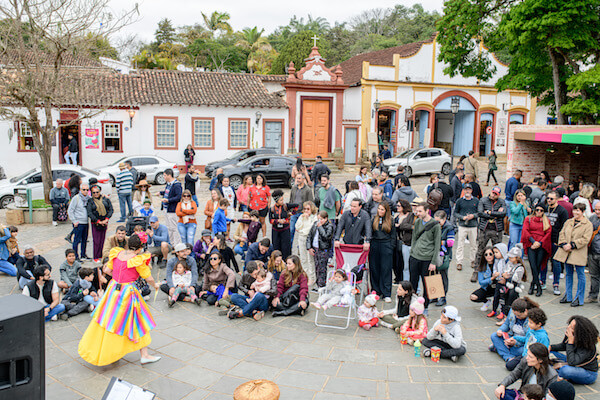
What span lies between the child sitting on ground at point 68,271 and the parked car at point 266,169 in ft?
35.4

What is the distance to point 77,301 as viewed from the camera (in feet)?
26.7

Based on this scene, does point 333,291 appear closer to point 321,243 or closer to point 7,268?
point 321,243

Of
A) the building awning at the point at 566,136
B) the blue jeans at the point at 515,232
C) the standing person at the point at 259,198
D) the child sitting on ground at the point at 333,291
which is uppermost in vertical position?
the building awning at the point at 566,136

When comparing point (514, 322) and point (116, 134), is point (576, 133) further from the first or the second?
point (116, 134)

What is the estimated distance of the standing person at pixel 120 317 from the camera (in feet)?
20.1

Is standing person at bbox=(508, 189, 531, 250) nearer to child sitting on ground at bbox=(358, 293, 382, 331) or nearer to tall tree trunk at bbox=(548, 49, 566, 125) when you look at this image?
child sitting on ground at bbox=(358, 293, 382, 331)

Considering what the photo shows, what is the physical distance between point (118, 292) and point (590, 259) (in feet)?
23.9

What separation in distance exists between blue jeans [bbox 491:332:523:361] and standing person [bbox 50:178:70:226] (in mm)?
10509

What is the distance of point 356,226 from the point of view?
8688mm

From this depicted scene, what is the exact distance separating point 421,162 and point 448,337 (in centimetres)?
1716

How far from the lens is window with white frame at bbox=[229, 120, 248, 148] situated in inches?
993

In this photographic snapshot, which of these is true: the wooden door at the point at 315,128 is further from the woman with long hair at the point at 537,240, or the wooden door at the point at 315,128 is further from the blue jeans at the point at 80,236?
the woman with long hair at the point at 537,240

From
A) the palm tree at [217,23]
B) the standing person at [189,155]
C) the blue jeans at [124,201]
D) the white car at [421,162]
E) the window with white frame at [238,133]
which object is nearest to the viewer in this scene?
the blue jeans at [124,201]

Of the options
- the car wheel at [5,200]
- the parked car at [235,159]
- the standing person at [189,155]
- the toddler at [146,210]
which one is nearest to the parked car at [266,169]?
the parked car at [235,159]
